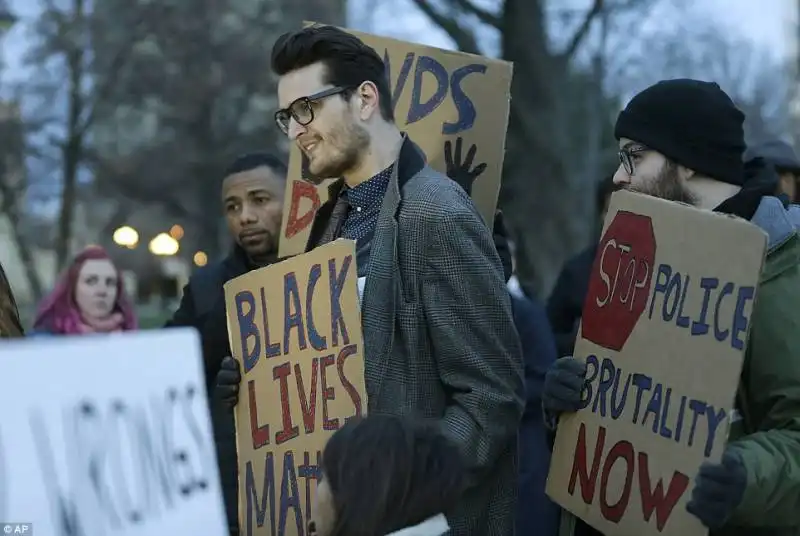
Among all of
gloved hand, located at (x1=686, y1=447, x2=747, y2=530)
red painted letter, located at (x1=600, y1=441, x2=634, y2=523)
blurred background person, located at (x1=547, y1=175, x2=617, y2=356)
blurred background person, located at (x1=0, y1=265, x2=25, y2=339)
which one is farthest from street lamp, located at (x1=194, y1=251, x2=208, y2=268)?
gloved hand, located at (x1=686, y1=447, x2=747, y2=530)

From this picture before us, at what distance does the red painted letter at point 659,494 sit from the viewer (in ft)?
8.14

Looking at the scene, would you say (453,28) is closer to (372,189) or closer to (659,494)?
(372,189)

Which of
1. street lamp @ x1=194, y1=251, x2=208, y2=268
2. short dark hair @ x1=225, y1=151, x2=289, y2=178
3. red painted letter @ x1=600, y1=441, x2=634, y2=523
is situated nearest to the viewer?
red painted letter @ x1=600, y1=441, x2=634, y2=523

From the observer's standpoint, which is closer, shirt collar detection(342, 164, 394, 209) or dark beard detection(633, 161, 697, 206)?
dark beard detection(633, 161, 697, 206)

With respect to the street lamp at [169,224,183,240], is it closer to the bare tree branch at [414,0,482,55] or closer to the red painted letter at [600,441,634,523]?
the bare tree branch at [414,0,482,55]

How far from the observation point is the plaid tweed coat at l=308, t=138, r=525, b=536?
285 centimetres

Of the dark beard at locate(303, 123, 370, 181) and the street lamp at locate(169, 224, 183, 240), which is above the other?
the dark beard at locate(303, 123, 370, 181)

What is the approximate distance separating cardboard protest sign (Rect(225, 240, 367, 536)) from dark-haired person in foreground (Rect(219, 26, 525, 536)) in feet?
0.30

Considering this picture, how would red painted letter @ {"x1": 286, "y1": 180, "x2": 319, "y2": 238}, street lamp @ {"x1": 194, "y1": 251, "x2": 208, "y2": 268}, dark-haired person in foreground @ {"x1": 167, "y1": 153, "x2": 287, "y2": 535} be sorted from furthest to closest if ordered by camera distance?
1. street lamp @ {"x1": 194, "y1": 251, "x2": 208, "y2": 268}
2. dark-haired person in foreground @ {"x1": 167, "y1": 153, "x2": 287, "y2": 535}
3. red painted letter @ {"x1": 286, "y1": 180, "x2": 319, "y2": 238}

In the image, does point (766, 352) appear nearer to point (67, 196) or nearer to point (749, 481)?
point (749, 481)

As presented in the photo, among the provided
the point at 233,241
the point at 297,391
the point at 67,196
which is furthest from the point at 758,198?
the point at 67,196

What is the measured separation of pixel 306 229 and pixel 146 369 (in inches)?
79.4

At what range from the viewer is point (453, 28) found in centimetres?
1542

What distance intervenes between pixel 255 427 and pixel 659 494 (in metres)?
1.00
